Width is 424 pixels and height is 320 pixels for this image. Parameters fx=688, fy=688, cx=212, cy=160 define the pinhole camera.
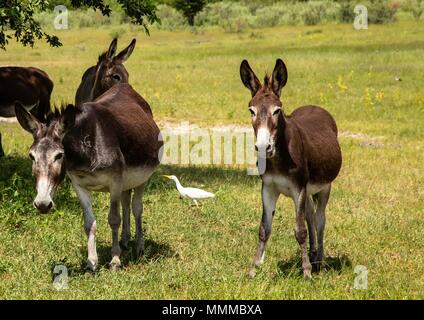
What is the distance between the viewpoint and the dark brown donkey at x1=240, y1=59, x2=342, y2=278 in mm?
7195

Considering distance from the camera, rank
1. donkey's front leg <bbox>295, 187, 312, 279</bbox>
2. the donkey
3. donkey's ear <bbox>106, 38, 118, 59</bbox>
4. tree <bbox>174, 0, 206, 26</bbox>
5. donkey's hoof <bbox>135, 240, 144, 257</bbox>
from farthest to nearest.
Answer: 1. tree <bbox>174, 0, 206, 26</bbox>
2. donkey's ear <bbox>106, 38, 118, 59</bbox>
3. the donkey
4. donkey's hoof <bbox>135, 240, 144, 257</bbox>
5. donkey's front leg <bbox>295, 187, 312, 279</bbox>

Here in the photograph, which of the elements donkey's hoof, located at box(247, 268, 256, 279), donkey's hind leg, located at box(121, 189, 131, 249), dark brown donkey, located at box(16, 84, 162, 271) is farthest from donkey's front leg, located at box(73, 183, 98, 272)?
donkey's hoof, located at box(247, 268, 256, 279)

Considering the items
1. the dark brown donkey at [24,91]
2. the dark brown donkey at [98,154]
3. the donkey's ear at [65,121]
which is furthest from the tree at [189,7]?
the donkey's ear at [65,121]

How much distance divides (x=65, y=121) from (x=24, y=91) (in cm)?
858

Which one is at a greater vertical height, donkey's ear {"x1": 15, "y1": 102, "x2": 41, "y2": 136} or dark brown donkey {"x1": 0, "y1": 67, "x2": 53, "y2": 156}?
donkey's ear {"x1": 15, "y1": 102, "x2": 41, "y2": 136}

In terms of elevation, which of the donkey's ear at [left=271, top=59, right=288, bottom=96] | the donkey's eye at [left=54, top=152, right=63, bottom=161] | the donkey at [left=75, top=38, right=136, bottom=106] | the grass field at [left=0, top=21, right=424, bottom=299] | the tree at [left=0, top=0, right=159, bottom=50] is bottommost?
the grass field at [left=0, top=21, right=424, bottom=299]

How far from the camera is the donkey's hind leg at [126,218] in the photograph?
933 cm

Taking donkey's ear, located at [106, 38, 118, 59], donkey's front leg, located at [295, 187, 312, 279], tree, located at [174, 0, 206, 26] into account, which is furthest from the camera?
tree, located at [174, 0, 206, 26]

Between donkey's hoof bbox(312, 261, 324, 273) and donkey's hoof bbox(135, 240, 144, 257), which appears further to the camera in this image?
donkey's hoof bbox(135, 240, 144, 257)

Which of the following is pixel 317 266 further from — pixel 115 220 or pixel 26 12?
pixel 26 12

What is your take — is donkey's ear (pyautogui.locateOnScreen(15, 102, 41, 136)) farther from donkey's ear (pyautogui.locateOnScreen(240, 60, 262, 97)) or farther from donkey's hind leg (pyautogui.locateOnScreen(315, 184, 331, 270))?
donkey's hind leg (pyautogui.locateOnScreen(315, 184, 331, 270))

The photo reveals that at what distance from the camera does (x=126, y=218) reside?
30.8 ft

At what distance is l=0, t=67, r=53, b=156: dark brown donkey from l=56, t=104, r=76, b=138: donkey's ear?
7.91m

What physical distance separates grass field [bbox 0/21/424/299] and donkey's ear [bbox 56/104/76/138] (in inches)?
66.5
